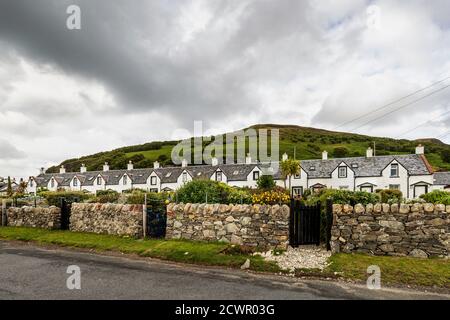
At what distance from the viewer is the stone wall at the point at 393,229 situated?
10.8 meters

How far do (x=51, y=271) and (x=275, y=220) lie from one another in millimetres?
7509

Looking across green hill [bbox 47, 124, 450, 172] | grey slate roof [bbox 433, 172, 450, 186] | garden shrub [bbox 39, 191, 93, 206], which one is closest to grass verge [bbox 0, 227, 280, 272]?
garden shrub [bbox 39, 191, 93, 206]

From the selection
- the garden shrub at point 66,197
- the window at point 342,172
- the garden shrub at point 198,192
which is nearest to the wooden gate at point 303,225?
the garden shrub at point 198,192

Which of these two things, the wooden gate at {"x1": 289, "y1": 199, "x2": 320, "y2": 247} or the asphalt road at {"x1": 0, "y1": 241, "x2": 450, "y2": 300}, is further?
the wooden gate at {"x1": 289, "y1": 199, "x2": 320, "y2": 247}

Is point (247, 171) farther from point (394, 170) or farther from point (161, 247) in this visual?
point (161, 247)

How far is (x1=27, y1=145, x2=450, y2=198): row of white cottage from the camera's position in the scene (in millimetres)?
51938

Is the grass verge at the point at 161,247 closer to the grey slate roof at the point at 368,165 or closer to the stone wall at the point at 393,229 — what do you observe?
the stone wall at the point at 393,229

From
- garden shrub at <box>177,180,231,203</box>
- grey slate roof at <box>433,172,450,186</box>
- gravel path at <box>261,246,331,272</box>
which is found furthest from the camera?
grey slate roof at <box>433,172,450,186</box>

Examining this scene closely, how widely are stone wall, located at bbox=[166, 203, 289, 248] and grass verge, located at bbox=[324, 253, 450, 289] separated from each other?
7.37 feet


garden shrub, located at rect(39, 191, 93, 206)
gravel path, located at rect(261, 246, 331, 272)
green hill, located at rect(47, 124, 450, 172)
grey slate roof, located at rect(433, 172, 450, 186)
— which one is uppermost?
green hill, located at rect(47, 124, 450, 172)

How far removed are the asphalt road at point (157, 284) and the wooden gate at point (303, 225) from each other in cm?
316

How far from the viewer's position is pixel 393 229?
36.7ft

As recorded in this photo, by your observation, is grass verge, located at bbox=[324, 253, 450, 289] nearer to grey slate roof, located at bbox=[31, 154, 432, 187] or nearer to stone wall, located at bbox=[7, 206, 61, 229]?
stone wall, located at bbox=[7, 206, 61, 229]
